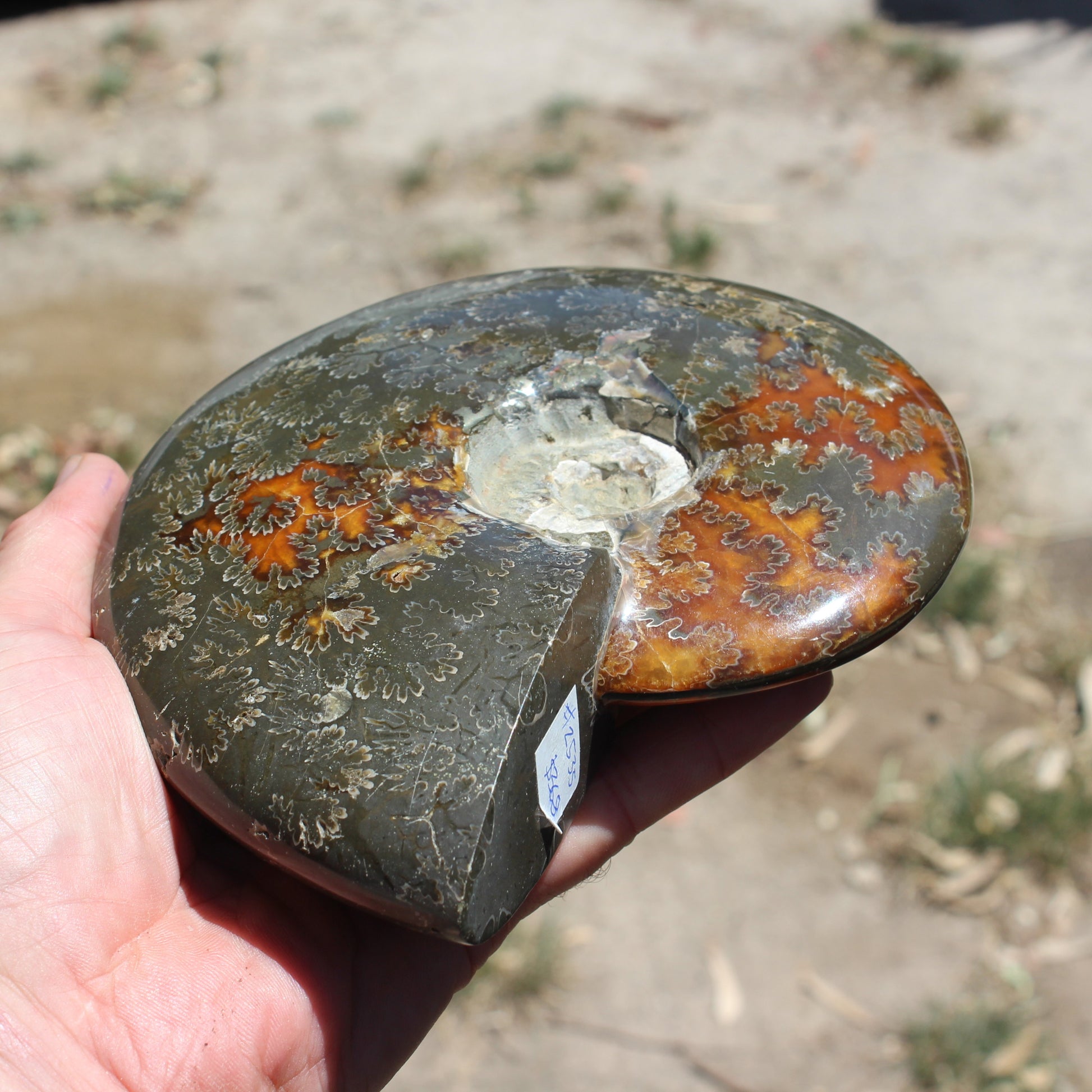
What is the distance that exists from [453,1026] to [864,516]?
1915mm

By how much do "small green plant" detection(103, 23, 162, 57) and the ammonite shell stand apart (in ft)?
19.9

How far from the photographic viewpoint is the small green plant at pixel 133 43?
688cm

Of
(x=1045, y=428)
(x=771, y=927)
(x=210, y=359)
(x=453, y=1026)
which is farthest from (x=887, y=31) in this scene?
(x=453, y=1026)

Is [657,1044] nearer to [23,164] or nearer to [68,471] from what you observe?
[68,471]

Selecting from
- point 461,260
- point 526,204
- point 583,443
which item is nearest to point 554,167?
point 526,204

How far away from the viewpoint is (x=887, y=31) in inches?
255

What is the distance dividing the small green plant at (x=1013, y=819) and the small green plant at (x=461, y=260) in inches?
126

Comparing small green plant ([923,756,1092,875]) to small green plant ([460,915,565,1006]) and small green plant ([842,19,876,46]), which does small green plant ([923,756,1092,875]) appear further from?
small green plant ([842,19,876,46])

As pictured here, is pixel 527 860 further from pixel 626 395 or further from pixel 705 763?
pixel 626 395

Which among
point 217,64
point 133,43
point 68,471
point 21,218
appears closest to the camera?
point 68,471

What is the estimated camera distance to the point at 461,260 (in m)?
5.00

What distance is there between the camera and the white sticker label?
57.6 inches

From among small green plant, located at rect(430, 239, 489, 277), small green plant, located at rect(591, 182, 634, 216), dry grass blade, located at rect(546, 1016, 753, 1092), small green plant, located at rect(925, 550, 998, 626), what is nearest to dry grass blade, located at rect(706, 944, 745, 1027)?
dry grass blade, located at rect(546, 1016, 753, 1092)

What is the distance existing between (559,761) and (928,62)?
592 centimetres
